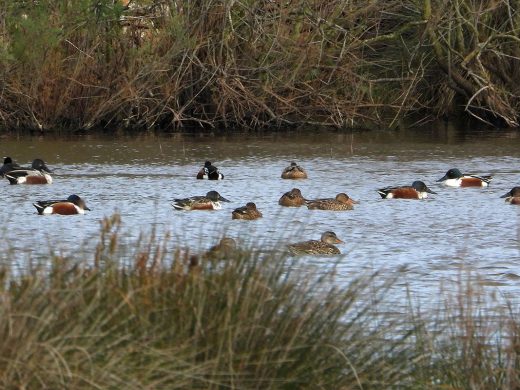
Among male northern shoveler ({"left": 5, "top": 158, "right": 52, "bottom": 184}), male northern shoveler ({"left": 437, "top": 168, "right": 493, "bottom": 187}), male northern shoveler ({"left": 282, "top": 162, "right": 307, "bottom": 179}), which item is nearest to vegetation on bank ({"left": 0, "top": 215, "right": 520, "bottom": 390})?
male northern shoveler ({"left": 437, "top": 168, "right": 493, "bottom": 187})

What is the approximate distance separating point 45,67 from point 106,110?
144cm

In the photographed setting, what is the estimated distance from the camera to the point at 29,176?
57.4 feet

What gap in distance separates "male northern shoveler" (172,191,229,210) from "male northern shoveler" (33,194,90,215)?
41.5 inches

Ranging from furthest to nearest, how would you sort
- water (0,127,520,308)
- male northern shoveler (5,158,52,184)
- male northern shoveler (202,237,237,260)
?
male northern shoveler (5,158,52,184)
water (0,127,520,308)
male northern shoveler (202,237,237,260)

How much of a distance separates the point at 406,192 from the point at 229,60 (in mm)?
9955

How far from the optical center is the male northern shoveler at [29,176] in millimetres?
17469

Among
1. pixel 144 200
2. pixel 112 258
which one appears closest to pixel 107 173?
pixel 144 200

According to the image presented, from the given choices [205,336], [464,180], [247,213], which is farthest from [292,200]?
[205,336]

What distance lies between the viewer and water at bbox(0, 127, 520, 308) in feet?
36.1

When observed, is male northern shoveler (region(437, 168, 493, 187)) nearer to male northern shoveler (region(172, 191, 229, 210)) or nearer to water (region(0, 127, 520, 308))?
water (region(0, 127, 520, 308))

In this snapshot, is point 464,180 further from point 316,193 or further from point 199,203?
point 199,203

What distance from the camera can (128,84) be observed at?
Result: 2492cm

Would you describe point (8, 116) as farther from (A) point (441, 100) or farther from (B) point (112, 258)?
(B) point (112, 258)

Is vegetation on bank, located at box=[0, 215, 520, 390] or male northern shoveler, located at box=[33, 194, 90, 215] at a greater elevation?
vegetation on bank, located at box=[0, 215, 520, 390]
